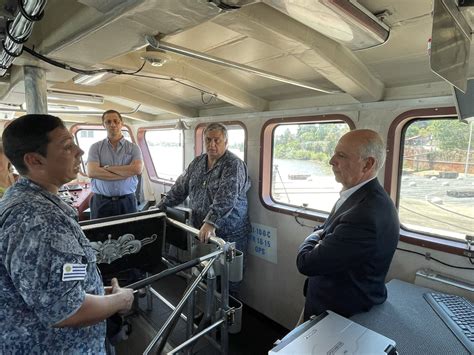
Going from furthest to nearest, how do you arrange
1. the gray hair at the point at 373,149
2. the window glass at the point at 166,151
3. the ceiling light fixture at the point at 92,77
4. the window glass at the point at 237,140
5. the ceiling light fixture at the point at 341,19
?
the window glass at the point at 166,151 → the window glass at the point at 237,140 → the ceiling light fixture at the point at 92,77 → the gray hair at the point at 373,149 → the ceiling light fixture at the point at 341,19

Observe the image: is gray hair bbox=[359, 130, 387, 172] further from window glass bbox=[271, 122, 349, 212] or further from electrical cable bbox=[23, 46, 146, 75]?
electrical cable bbox=[23, 46, 146, 75]

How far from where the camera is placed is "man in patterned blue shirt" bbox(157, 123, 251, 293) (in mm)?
2367

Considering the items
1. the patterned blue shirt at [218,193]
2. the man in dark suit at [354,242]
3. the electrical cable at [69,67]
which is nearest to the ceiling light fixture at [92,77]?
the electrical cable at [69,67]

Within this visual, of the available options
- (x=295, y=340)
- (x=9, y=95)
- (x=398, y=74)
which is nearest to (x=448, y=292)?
(x=295, y=340)

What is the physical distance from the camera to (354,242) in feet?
4.23

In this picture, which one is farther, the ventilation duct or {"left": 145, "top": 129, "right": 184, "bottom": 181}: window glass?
{"left": 145, "top": 129, "right": 184, "bottom": 181}: window glass

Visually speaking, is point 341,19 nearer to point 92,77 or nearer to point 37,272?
point 37,272

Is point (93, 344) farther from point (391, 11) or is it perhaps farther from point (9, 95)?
point (9, 95)

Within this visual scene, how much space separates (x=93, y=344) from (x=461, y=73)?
67.7 inches

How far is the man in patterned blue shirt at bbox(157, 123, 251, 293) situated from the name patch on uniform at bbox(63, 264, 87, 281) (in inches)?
51.0

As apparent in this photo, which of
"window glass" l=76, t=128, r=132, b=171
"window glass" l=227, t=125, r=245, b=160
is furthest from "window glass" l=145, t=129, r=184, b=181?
"window glass" l=227, t=125, r=245, b=160

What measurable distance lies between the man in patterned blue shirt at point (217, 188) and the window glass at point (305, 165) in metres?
0.41

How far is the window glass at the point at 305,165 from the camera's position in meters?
2.59

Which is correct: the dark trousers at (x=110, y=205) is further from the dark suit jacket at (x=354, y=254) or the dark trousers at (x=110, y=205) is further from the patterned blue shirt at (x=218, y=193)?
the dark suit jacket at (x=354, y=254)
